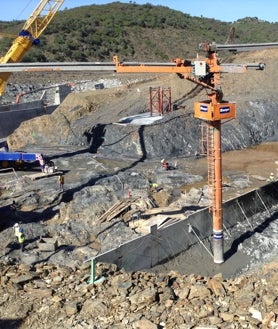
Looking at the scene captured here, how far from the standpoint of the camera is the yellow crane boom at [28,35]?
86.3 ft

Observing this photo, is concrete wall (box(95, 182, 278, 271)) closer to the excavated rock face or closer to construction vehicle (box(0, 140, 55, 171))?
the excavated rock face

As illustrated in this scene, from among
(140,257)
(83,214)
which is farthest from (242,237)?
(83,214)

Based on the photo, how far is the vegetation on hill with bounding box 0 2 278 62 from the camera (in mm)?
70000

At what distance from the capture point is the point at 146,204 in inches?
789

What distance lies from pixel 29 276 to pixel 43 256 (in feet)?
13.4

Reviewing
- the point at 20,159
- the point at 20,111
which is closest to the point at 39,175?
the point at 20,159

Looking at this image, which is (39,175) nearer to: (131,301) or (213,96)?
(213,96)

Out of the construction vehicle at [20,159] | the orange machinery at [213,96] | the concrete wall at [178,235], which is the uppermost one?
the orange machinery at [213,96]

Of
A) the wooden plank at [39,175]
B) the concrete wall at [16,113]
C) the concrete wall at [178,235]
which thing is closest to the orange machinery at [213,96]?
the concrete wall at [178,235]

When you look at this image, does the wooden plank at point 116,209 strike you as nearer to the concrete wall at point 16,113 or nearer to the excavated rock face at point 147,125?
the excavated rock face at point 147,125

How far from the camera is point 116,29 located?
7894 cm

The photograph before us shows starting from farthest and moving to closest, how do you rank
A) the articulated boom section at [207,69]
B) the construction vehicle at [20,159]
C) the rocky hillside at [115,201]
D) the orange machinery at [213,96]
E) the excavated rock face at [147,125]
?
the excavated rock face at [147,125], the construction vehicle at [20,159], the orange machinery at [213,96], the articulated boom section at [207,69], the rocky hillside at [115,201]

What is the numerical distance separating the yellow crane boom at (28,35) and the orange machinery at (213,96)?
11.1 m

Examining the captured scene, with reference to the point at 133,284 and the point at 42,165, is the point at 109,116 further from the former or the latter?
the point at 133,284
